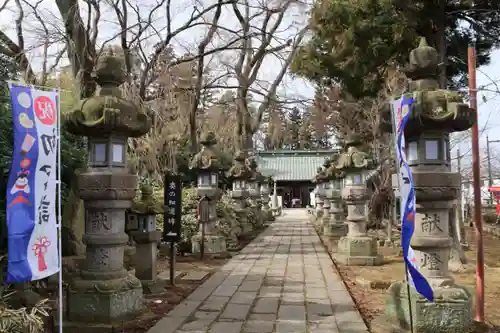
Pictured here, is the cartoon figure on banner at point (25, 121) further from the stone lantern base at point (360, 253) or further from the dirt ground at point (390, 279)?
the stone lantern base at point (360, 253)

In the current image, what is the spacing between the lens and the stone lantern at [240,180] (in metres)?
16.9

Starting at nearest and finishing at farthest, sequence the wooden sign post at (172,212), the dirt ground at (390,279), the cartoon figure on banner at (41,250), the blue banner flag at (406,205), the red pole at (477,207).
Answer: the cartoon figure on banner at (41,250) < the blue banner flag at (406,205) < the red pole at (477,207) < the dirt ground at (390,279) < the wooden sign post at (172,212)

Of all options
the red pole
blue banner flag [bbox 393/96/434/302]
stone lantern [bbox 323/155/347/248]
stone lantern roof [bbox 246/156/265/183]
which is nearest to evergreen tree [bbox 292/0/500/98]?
the red pole

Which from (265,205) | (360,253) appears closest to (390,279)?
(360,253)

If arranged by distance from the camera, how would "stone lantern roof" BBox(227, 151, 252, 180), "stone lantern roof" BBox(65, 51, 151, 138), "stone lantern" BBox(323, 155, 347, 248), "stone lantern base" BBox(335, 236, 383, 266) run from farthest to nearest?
"stone lantern roof" BBox(227, 151, 252, 180) → "stone lantern" BBox(323, 155, 347, 248) → "stone lantern base" BBox(335, 236, 383, 266) → "stone lantern roof" BBox(65, 51, 151, 138)

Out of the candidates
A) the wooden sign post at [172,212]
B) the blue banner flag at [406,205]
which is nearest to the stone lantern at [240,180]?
the wooden sign post at [172,212]

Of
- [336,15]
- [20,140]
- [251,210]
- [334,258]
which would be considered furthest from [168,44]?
[251,210]

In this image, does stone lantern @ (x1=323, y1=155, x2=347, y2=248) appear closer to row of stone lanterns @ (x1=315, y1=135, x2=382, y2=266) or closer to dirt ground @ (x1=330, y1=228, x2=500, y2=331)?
Result: dirt ground @ (x1=330, y1=228, x2=500, y2=331)

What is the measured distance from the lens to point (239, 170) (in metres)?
17.2

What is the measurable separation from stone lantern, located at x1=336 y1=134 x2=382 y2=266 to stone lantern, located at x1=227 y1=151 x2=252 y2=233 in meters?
6.30

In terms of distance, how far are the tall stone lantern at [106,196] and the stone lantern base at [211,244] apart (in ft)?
19.8

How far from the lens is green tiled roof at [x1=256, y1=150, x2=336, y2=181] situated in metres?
42.5

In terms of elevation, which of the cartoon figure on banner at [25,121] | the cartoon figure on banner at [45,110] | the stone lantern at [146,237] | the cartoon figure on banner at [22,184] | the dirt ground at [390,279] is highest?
the cartoon figure on banner at [45,110]

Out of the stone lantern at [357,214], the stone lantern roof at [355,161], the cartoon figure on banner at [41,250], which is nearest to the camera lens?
the cartoon figure on banner at [41,250]
